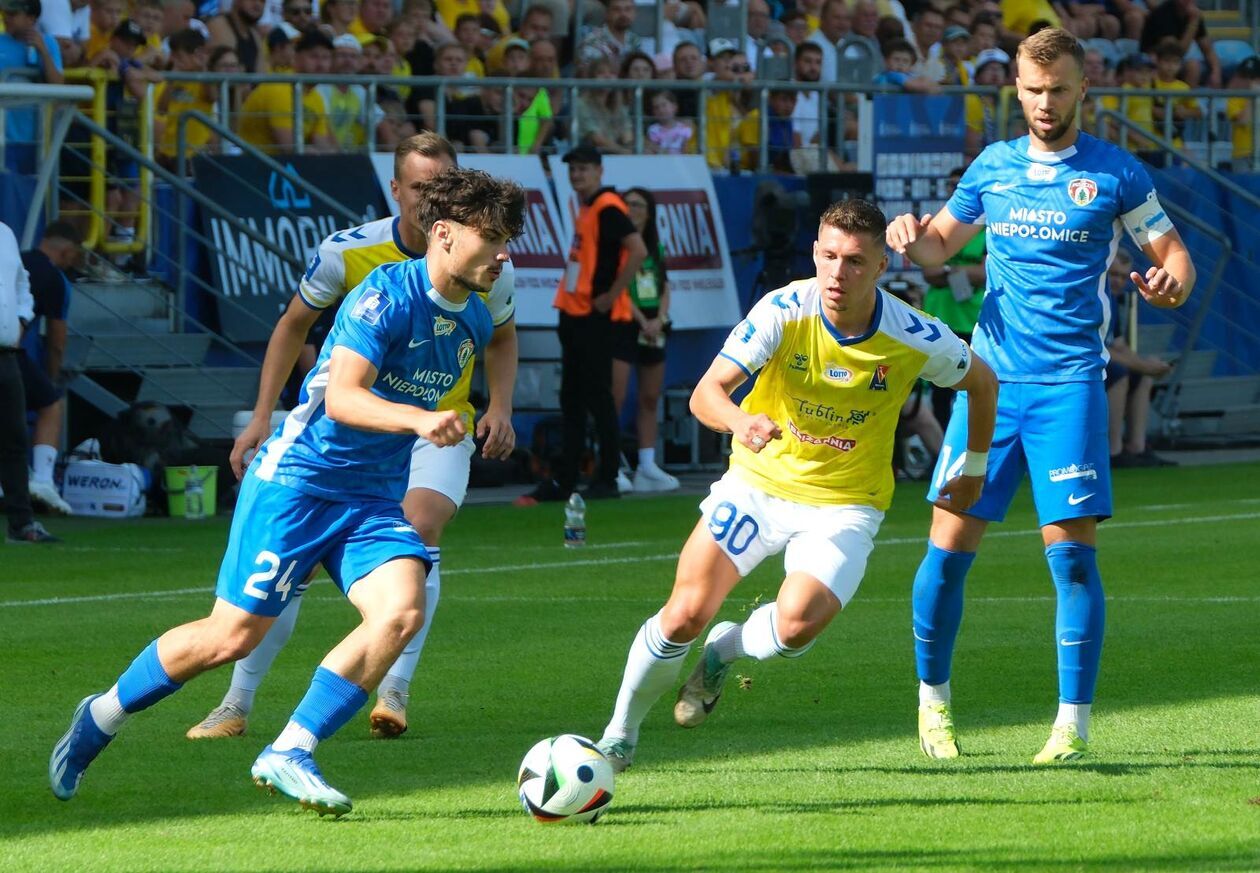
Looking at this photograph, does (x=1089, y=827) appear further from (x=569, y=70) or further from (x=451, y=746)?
(x=569, y=70)

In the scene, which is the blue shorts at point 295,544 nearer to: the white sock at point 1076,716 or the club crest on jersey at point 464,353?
the club crest on jersey at point 464,353

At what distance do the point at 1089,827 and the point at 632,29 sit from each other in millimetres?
15992

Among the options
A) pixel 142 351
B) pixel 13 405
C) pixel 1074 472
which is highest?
pixel 1074 472

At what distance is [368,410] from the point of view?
611 cm

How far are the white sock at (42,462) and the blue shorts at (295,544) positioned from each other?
949cm

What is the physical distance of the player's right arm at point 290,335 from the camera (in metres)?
7.72

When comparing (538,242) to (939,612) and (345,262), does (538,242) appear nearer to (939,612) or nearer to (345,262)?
(345,262)

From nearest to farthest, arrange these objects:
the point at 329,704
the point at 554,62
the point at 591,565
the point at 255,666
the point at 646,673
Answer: the point at 329,704
the point at 646,673
the point at 255,666
the point at 591,565
the point at 554,62

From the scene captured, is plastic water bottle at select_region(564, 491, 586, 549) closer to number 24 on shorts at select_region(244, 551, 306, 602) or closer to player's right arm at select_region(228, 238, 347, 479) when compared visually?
player's right arm at select_region(228, 238, 347, 479)

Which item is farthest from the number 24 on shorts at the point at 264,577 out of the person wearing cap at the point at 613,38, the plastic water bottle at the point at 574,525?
the person wearing cap at the point at 613,38

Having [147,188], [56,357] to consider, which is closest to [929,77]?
[147,188]

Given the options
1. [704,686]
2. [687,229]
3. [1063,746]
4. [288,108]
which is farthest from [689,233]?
[1063,746]

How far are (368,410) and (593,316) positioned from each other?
10.9 metres

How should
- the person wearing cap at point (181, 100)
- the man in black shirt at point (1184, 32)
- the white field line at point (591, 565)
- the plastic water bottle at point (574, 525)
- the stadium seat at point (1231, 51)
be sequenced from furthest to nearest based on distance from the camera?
the stadium seat at point (1231, 51) → the man in black shirt at point (1184, 32) → the person wearing cap at point (181, 100) → the plastic water bottle at point (574, 525) → the white field line at point (591, 565)
